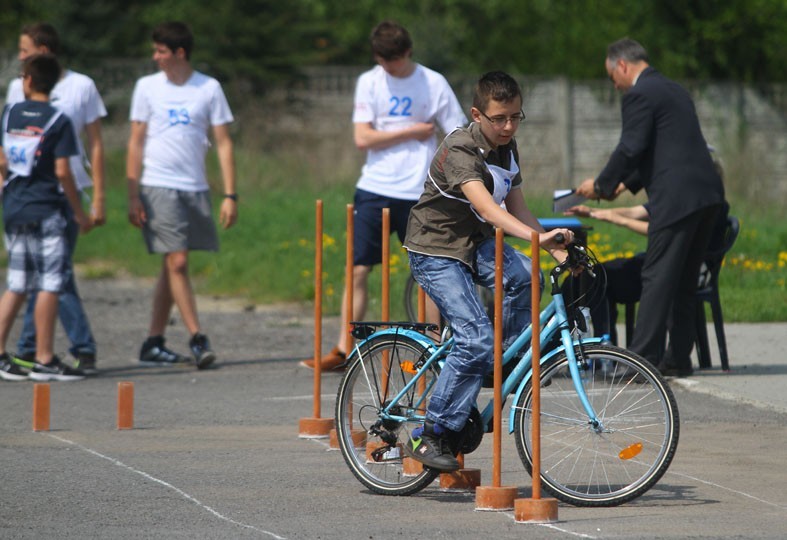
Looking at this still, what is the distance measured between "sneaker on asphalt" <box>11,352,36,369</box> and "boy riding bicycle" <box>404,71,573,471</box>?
4.51 meters

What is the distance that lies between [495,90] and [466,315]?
95cm

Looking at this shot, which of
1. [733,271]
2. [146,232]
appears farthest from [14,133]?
[733,271]

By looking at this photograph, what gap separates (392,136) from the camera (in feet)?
32.2

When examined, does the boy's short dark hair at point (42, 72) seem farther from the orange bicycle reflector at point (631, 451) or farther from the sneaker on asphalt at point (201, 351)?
the orange bicycle reflector at point (631, 451)

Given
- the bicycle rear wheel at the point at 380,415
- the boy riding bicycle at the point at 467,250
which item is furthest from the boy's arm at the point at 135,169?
the boy riding bicycle at the point at 467,250

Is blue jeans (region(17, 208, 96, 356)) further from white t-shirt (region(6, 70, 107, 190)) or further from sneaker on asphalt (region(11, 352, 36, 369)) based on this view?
A: white t-shirt (region(6, 70, 107, 190))

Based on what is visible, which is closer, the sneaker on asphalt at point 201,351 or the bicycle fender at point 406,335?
the bicycle fender at point 406,335

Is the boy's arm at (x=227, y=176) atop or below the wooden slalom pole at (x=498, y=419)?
atop

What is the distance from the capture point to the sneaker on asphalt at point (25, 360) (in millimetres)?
10234

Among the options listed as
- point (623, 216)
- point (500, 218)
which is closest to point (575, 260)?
point (500, 218)

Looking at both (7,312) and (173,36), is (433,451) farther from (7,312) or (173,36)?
(173,36)

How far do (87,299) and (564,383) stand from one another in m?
9.15

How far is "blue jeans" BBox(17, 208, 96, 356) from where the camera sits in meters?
10.5

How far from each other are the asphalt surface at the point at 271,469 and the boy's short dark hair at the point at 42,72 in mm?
2014
